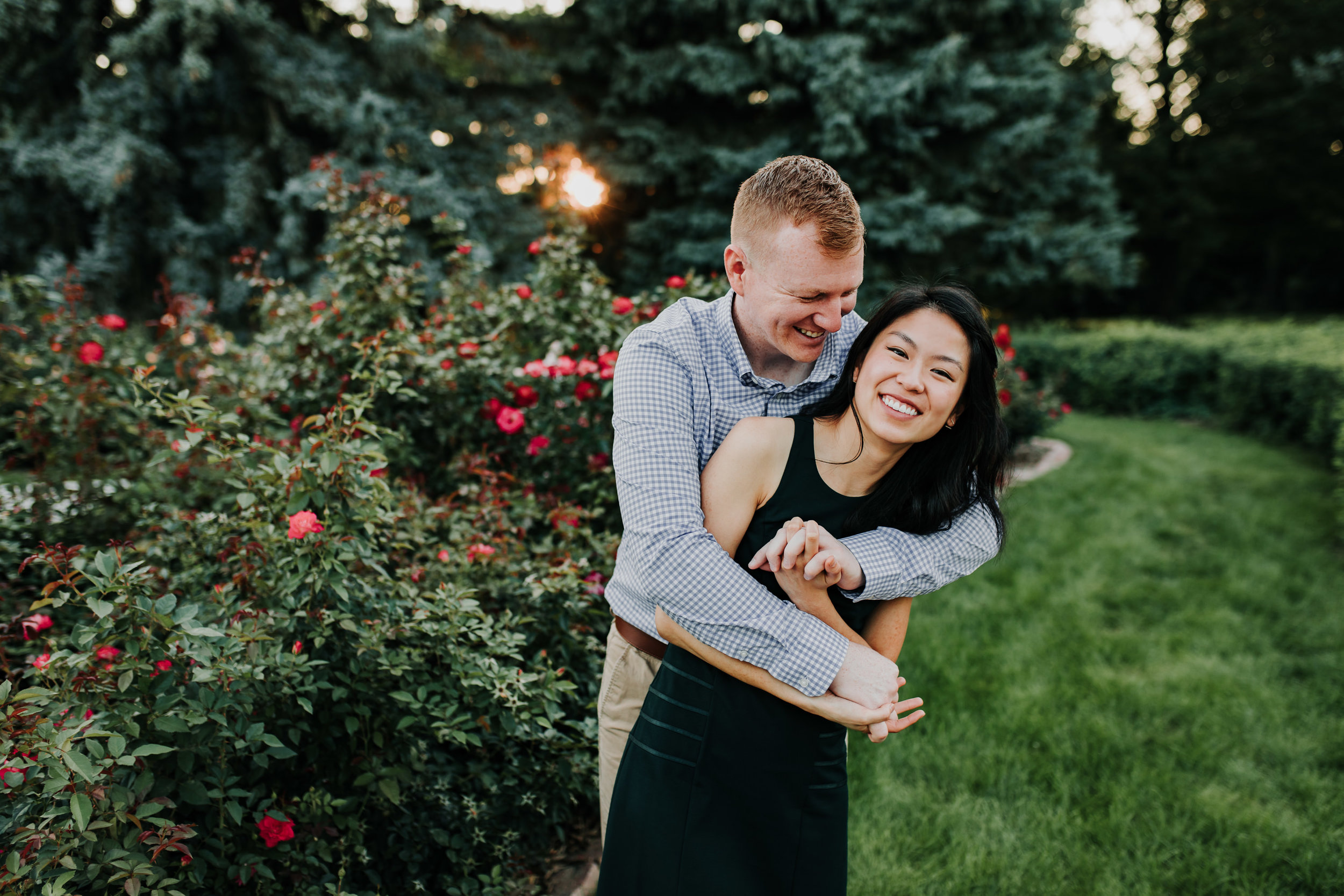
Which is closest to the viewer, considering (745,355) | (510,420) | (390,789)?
(745,355)

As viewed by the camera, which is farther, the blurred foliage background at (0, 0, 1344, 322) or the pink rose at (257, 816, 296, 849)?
the blurred foliage background at (0, 0, 1344, 322)

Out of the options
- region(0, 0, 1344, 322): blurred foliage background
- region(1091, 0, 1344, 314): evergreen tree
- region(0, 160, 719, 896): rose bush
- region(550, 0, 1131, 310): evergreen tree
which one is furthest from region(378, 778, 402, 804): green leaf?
region(1091, 0, 1344, 314): evergreen tree

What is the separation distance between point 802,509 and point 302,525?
1212 mm

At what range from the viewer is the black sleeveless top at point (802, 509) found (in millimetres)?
1508

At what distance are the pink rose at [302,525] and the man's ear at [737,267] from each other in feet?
3.85

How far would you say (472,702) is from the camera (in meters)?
2.12

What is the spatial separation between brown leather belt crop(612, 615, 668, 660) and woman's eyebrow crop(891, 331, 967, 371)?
2.70 ft

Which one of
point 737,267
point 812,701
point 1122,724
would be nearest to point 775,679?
point 812,701

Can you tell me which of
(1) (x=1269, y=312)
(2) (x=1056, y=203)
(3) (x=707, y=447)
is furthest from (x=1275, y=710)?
(1) (x=1269, y=312)

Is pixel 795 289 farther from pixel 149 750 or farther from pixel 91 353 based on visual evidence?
pixel 91 353

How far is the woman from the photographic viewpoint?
4.77 ft

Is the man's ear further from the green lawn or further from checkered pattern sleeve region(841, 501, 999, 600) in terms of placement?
the green lawn

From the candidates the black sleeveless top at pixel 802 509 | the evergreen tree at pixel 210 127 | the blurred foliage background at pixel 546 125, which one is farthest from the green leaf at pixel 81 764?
the evergreen tree at pixel 210 127

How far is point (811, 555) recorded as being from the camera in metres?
1.38
